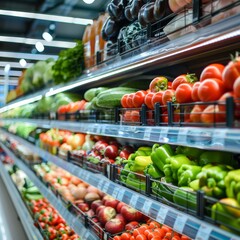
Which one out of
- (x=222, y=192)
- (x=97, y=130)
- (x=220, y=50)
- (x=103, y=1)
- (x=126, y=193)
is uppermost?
(x=103, y=1)

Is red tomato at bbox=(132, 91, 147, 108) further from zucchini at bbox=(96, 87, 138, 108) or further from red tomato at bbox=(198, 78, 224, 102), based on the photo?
red tomato at bbox=(198, 78, 224, 102)

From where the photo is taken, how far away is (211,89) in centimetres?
101

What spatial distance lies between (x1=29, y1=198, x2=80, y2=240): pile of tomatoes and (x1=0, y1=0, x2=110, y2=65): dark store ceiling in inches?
85.6

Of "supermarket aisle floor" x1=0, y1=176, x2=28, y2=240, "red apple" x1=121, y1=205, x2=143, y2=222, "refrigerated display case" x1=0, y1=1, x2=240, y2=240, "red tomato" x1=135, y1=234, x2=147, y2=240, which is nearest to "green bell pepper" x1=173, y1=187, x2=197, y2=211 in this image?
"refrigerated display case" x1=0, y1=1, x2=240, y2=240

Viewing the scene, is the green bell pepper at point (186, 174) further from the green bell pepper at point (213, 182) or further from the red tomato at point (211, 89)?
the red tomato at point (211, 89)

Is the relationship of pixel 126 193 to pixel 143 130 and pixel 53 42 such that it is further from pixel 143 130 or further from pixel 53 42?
pixel 53 42

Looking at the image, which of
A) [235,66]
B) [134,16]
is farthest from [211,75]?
[134,16]

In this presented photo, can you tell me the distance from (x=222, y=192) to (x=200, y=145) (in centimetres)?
14

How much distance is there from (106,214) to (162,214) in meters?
0.95

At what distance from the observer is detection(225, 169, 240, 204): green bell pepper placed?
35.1 inches

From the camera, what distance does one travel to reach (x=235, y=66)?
95 centimetres

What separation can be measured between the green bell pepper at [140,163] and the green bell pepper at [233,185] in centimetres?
65

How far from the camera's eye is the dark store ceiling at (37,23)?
4758 mm

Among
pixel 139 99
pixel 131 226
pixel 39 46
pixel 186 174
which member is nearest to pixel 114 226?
pixel 131 226
